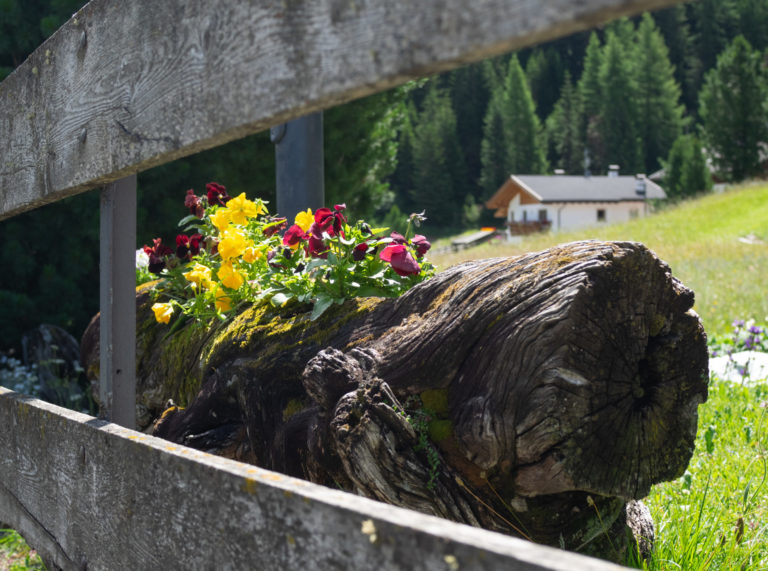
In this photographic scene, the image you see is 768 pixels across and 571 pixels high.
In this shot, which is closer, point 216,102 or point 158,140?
point 216,102

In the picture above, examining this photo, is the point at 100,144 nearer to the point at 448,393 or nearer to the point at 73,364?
the point at 448,393

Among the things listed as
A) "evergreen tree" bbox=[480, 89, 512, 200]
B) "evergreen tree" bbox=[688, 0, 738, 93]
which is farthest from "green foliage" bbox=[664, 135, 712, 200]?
"evergreen tree" bbox=[688, 0, 738, 93]

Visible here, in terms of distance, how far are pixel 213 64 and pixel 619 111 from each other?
3244 inches

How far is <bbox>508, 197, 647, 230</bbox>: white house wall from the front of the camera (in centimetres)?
5925

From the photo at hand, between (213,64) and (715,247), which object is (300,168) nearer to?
(213,64)

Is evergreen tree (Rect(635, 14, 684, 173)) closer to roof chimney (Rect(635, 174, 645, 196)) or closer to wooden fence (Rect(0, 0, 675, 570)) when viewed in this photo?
roof chimney (Rect(635, 174, 645, 196))

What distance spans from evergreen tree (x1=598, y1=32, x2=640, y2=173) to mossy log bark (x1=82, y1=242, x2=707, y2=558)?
7905cm

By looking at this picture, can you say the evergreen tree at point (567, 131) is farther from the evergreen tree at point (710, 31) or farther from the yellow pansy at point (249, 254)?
the yellow pansy at point (249, 254)

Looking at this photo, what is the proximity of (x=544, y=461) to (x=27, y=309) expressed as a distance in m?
6.43

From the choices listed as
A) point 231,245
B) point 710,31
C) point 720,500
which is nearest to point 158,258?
point 231,245

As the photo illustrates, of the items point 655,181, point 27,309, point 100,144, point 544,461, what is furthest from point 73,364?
point 655,181

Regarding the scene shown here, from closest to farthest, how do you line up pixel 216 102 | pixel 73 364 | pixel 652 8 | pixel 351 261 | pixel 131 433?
pixel 652 8, pixel 216 102, pixel 131 433, pixel 351 261, pixel 73 364

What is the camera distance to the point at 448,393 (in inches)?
80.3

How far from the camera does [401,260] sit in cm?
263
